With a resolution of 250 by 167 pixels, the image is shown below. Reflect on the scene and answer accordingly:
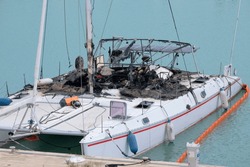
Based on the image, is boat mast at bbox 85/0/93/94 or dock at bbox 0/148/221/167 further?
boat mast at bbox 85/0/93/94

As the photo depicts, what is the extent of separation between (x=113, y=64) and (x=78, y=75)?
1886 millimetres

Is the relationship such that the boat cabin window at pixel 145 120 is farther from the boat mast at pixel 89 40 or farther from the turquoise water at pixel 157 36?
the boat mast at pixel 89 40

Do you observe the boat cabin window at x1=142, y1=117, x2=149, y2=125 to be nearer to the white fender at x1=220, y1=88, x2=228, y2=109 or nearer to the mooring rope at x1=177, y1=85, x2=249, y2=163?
the mooring rope at x1=177, y1=85, x2=249, y2=163

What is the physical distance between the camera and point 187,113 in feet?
75.0

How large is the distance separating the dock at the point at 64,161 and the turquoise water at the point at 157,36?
522 cm

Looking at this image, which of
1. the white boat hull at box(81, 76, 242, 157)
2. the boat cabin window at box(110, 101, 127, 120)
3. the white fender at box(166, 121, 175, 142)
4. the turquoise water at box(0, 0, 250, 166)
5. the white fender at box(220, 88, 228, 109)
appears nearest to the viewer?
the white boat hull at box(81, 76, 242, 157)

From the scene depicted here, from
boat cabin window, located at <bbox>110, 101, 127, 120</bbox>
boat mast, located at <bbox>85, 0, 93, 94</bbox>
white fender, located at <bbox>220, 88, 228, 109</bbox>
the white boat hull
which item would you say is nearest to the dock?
the white boat hull

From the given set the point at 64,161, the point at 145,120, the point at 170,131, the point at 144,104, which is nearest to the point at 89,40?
the point at 144,104

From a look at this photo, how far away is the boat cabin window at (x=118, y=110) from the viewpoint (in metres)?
19.8

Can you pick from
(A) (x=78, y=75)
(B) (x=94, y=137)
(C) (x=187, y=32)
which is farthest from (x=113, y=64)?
(C) (x=187, y=32)

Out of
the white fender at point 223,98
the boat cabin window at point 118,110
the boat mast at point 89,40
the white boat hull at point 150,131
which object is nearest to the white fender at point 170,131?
the white boat hull at point 150,131

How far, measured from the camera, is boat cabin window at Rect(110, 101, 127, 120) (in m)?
19.8

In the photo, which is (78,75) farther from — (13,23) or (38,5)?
(38,5)

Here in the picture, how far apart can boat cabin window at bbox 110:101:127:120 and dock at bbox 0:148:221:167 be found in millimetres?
4386
